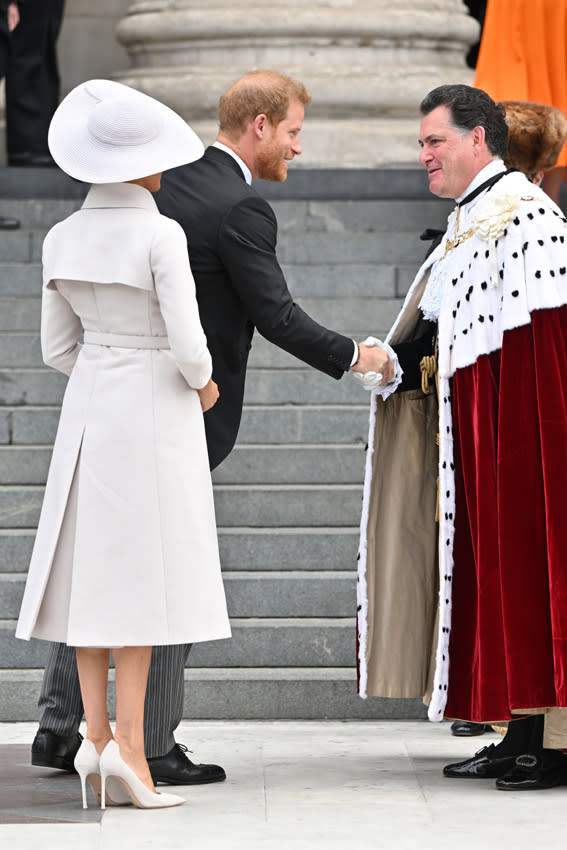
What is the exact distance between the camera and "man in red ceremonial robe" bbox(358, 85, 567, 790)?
16.4 feet

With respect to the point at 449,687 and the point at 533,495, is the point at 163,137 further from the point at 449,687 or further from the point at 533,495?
the point at 449,687

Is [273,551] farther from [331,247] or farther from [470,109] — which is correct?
[331,247]

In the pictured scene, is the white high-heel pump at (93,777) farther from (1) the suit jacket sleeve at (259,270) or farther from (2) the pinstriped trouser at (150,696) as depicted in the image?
(1) the suit jacket sleeve at (259,270)

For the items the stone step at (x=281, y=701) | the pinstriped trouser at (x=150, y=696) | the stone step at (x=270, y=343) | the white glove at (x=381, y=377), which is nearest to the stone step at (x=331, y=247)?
the stone step at (x=270, y=343)

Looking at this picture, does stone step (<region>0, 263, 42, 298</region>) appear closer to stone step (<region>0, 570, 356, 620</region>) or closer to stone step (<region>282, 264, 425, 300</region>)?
stone step (<region>282, 264, 425, 300</region>)

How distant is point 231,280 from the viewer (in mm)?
5059

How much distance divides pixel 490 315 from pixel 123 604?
1.36m

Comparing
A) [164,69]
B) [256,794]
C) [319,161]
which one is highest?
[164,69]

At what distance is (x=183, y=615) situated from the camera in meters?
4.68

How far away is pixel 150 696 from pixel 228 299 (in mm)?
1156

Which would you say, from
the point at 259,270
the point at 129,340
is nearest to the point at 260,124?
the point at 259,270

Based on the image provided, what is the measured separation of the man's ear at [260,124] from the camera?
518cm

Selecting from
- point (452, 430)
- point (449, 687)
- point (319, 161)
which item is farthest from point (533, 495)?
point (319, 161)

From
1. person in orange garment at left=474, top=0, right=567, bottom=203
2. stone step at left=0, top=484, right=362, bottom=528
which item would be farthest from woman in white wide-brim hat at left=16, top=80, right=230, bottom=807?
person in orange garment at left=474, top=0, right=567, bottom=203
